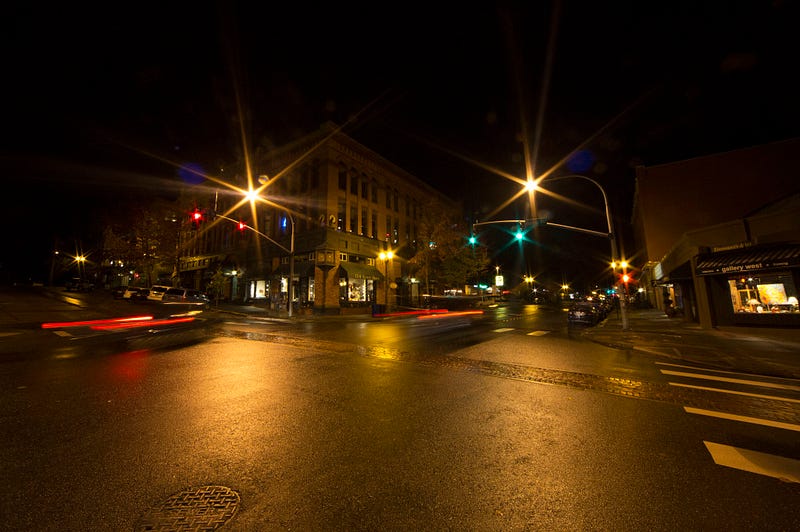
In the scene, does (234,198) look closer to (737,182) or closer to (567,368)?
(567,368)

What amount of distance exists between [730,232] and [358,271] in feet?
86.5

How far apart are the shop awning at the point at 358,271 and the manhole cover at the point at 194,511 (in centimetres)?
2795

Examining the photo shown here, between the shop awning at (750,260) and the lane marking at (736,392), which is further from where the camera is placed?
the shop awning at (750,260)

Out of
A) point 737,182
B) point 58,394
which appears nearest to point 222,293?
point 58,394

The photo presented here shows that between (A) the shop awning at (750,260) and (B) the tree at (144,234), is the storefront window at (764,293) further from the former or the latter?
(B) the tree at (144,234)

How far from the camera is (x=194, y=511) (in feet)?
8.59

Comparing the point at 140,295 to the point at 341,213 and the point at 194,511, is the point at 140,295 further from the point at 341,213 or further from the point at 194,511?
the point at 194,511

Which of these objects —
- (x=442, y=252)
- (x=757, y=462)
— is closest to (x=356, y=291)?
(x=442, y=252)

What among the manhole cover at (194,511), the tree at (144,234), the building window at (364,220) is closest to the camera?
the manhole cover at (194,511)

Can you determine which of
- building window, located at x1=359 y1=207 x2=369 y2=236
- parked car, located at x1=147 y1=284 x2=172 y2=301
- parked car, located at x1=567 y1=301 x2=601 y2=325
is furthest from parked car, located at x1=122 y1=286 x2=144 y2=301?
parked car, located at x1=567 y1=301 x2=601 y2=325

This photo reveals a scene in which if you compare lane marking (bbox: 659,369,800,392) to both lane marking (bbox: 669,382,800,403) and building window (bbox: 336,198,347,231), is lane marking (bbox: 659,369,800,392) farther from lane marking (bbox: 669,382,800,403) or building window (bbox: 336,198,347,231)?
building window (bbox: 336,198,347,231)

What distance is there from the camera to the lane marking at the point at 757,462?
3.31 m

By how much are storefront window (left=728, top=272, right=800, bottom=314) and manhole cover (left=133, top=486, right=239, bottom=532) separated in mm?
22506

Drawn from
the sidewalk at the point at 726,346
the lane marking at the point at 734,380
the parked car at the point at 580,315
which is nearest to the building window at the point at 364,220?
the parked car at the point at 580,315
